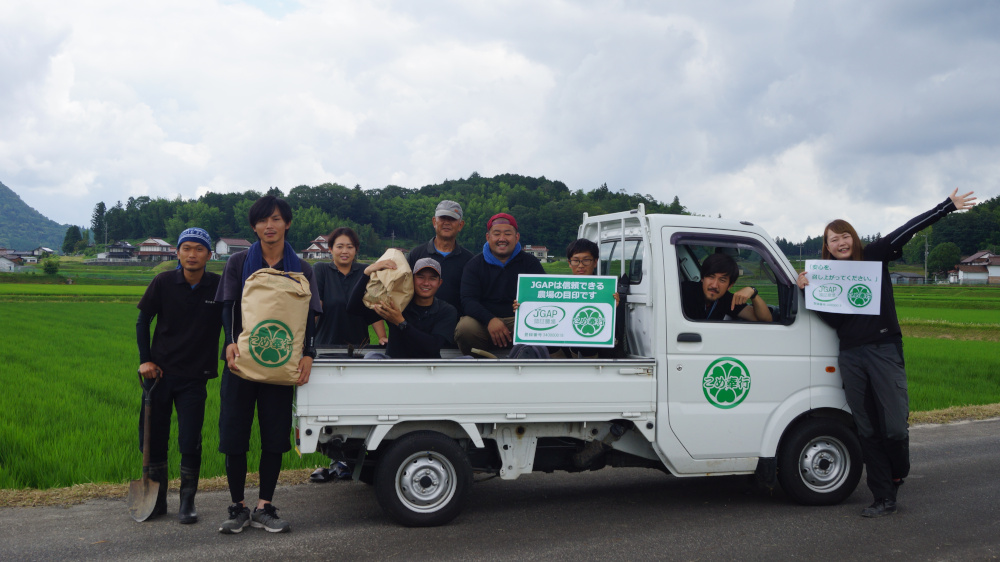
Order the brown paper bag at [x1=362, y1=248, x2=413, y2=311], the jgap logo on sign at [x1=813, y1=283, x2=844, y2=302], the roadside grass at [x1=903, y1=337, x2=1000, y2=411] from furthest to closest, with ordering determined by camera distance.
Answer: the roadside grass at [x1=903, y1=337, x2=1000, y2=411] → the jgap logo on sign at [x1=813, y1=283, x2=844, y2=302] → the brown paper bag at [x1=362, y1=248, x2=413, y2=311]

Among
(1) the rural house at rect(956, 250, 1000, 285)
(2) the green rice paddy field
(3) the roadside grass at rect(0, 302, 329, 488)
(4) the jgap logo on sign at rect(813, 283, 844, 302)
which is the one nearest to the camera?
(4) the jgap logo on sign at rect(813, 283, 844, 302)

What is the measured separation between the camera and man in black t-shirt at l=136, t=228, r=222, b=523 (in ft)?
16.1

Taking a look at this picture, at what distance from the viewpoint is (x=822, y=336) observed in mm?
5379

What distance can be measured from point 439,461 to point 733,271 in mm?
2430

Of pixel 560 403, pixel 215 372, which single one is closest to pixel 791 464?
pixel 560 403

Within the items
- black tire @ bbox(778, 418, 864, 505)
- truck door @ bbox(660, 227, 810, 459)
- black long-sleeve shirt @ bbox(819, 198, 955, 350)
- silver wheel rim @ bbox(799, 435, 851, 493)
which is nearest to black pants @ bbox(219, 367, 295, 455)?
truck door @ bbox(660, 227, 810, 459)

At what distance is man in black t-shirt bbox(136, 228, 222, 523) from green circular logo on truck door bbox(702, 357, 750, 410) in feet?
11.0

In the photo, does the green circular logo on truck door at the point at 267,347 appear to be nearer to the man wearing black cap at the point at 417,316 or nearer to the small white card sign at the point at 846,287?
the man wearing black cap at the point at 417,316

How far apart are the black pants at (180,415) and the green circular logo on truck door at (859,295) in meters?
4.50

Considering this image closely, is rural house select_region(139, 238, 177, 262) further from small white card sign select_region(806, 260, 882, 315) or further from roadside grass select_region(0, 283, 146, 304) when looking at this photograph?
small white card sign select_region(806, 260, 882, 315)

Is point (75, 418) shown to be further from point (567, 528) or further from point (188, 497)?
point (567, 528)

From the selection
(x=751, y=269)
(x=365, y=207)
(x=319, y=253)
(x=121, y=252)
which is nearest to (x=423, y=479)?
(x=751, y=269)

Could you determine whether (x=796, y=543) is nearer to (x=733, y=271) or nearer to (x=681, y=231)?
(x=733, y=271)

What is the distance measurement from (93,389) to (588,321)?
8.69 m
